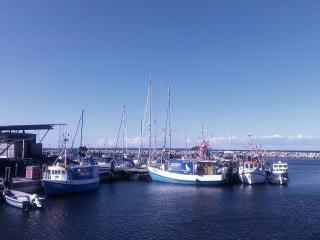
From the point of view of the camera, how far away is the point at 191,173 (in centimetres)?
8181

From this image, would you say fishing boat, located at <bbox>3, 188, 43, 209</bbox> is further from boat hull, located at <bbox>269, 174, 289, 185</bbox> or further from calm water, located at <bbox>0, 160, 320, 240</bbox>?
boat hull, located at <bbox>269, 174, 289, 185</bbox>

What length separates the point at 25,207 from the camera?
4762 cm

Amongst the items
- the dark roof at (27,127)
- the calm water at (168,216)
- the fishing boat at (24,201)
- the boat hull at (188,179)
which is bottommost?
the calm water at (168,216)

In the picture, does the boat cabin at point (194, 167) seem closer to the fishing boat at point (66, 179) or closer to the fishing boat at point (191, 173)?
the fishing boat at point (191, 173)

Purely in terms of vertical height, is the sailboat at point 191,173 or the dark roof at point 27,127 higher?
the dark roof at point 27,127

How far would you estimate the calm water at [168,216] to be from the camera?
3869cm

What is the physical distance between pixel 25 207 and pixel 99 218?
383 inches

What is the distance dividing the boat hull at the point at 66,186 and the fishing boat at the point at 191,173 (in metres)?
19.7

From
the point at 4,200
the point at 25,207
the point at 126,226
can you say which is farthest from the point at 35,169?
the point at 126,226

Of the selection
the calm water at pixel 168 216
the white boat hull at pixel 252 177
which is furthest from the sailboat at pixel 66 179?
the white boat hull at pixel 252 177

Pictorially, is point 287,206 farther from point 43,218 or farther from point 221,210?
point 43,218

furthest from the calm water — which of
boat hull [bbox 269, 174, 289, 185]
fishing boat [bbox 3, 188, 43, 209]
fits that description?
boat hull [bbox 269, 174, 289, 185]

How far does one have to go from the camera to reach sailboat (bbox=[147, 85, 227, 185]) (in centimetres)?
7989

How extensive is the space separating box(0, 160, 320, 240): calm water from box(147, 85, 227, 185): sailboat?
402 inches
